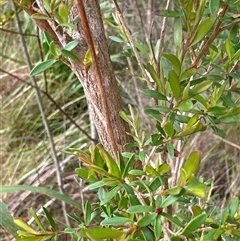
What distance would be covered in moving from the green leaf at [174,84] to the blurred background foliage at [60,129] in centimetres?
103

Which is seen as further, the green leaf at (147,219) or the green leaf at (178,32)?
the green leaf at (178,32)

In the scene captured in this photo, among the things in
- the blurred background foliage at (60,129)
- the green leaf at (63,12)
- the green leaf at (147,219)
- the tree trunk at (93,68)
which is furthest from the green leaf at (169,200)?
the blurred background foliage at (60,129)

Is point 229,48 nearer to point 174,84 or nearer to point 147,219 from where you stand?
point 174,84

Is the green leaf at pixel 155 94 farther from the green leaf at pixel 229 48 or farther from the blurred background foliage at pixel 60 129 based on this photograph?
the blurred background foliage at pixel 60 129

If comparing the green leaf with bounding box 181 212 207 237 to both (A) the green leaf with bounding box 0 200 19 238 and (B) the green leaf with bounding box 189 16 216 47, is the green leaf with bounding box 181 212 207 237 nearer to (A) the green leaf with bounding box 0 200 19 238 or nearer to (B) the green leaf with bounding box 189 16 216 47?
(B) the green leaf with bounding box 189 16 216 47

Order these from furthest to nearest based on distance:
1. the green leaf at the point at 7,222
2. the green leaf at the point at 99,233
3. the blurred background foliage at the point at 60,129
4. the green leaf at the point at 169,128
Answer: the blurred background foliage at the point at 60,129 < the green leaf at the point at 7,222 < the green leaf at the point at 169,128 < the green leaf at the point at 99,233

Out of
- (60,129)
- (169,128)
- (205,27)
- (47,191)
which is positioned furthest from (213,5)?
(60,129)

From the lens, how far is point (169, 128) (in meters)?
0.47

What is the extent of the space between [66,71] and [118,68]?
11.0 inches

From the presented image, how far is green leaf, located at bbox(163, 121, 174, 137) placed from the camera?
47cm

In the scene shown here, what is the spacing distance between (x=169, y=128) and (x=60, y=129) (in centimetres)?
174

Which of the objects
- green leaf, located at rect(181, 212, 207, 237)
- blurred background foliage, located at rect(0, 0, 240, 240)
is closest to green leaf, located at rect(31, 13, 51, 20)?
green leaf, located at rect(181, 212, 207, 237)

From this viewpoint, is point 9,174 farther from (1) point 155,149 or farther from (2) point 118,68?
(1) point 155,149

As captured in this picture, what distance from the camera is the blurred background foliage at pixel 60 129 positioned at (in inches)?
67.2
